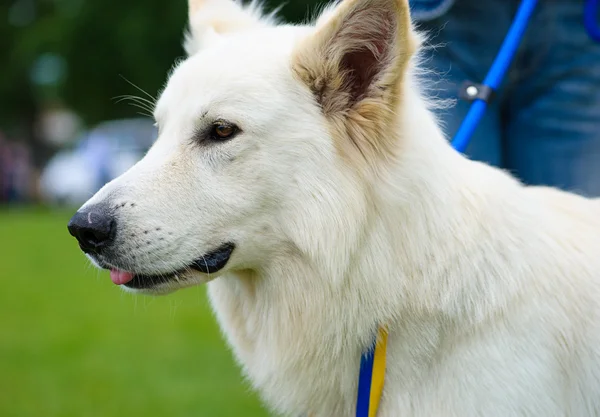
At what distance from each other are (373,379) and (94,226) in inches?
41.5

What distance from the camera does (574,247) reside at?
8.53ft

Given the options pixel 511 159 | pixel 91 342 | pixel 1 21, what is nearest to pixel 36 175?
pixel 1 21

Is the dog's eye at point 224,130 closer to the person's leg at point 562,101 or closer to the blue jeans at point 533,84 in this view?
the blue jeans at point 533,84

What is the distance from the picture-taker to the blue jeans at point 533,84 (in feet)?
10.4

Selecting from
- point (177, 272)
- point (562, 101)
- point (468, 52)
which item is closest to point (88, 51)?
point (468, 52)

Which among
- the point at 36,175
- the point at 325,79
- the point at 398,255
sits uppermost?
the point at 325,79

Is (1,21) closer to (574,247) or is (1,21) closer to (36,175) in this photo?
(36,175)

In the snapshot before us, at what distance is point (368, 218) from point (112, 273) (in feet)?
3.02

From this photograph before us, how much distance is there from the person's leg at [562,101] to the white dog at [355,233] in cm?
60

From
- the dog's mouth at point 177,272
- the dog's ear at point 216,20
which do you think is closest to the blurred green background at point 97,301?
the dog's ear at point 216,20

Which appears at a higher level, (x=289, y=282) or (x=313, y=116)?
(x=313, y=116)

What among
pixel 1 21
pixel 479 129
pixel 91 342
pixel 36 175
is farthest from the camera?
pixel 1 21

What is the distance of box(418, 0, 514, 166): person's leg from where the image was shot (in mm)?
3314

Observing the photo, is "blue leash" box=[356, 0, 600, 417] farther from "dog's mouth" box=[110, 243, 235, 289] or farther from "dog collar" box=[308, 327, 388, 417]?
"dog's mouth" box=[110, 243, 235, 289]
